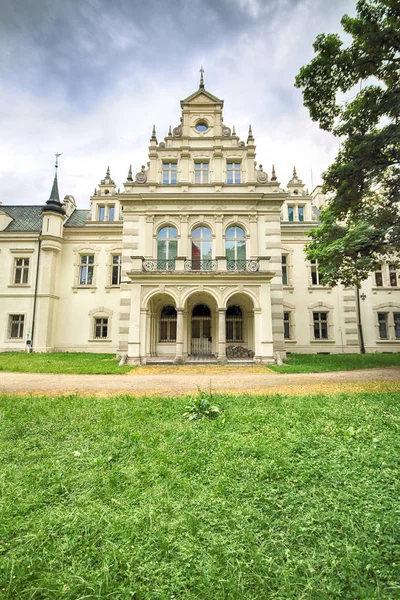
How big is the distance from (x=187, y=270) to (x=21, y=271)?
1435 centimetres

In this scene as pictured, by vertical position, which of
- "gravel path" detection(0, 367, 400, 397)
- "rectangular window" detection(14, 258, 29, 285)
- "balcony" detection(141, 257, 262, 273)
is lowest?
"gravel path" detection(0, 367, 400, 397)

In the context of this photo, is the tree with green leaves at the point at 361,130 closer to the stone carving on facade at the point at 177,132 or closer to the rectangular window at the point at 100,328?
the stone carving on facade at the point at 177,132

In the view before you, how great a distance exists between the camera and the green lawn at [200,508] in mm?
2205

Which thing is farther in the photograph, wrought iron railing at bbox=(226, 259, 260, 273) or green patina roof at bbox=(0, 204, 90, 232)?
green patina roof at bbox=(0, 204, 90, 232)

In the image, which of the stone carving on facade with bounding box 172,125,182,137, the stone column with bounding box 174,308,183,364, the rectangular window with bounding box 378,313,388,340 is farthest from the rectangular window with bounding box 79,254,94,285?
the rectangular window with bounding box 378,313,388,340

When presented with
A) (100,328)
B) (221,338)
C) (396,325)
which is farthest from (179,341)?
(396,325)

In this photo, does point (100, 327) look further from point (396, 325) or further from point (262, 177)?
point (396, 325)

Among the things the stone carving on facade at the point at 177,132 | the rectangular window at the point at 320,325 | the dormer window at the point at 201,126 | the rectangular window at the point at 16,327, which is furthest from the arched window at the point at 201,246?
the rectangular window at the point at 16,327

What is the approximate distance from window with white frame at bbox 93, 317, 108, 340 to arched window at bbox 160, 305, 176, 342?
5.60 meters

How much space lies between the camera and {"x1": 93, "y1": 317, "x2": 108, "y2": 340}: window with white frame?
22.1 metres

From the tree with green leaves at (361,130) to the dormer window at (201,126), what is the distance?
35.2 ft

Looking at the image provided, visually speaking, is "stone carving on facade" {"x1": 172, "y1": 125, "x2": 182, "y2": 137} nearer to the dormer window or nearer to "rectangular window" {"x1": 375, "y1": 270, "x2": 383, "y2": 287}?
the dormer window

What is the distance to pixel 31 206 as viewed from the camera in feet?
82.6

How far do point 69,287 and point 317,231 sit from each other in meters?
18.1
